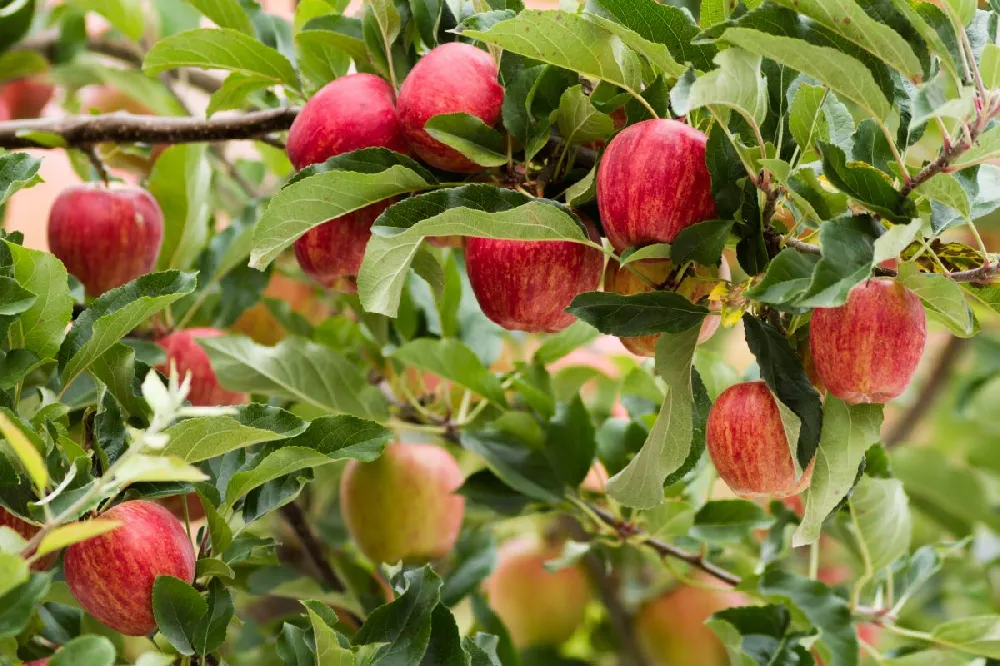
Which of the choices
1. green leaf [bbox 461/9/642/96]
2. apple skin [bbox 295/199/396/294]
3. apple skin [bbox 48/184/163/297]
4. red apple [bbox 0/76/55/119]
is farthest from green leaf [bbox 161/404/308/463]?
red apple [bbox 0/76/55/119]

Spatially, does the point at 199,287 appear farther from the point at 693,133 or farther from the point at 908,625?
Answer: the point at 908,625

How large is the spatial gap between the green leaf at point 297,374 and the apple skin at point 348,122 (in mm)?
168

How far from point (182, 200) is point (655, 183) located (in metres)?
0.54

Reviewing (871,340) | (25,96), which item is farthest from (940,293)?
(25,96)

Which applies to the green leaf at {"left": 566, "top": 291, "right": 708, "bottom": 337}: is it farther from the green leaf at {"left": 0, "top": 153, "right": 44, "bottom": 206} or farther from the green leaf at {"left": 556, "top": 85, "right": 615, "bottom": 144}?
the green leaf at {"left": 0, "top": 153, "right": 44, "bottom": 206}

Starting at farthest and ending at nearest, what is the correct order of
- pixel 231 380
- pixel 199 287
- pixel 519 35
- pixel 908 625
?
pixel 908 625 < pixel 199 287 < pixel 231 380 < pixel 519 35

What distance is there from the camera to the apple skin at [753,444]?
51 centimetres

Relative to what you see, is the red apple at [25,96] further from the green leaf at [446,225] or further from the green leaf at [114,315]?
the green leaf at [446,225]

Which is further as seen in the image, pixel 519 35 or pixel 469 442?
pixel 469 442

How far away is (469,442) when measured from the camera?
2.58ft

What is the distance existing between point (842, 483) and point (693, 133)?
0.60 feet

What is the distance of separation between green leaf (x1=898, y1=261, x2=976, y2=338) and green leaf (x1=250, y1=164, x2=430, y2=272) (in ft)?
0.80

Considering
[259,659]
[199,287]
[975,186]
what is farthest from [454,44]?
[259,659]

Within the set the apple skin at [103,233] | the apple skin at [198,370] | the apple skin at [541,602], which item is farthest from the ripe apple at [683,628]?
the apple skin at [103,233]
